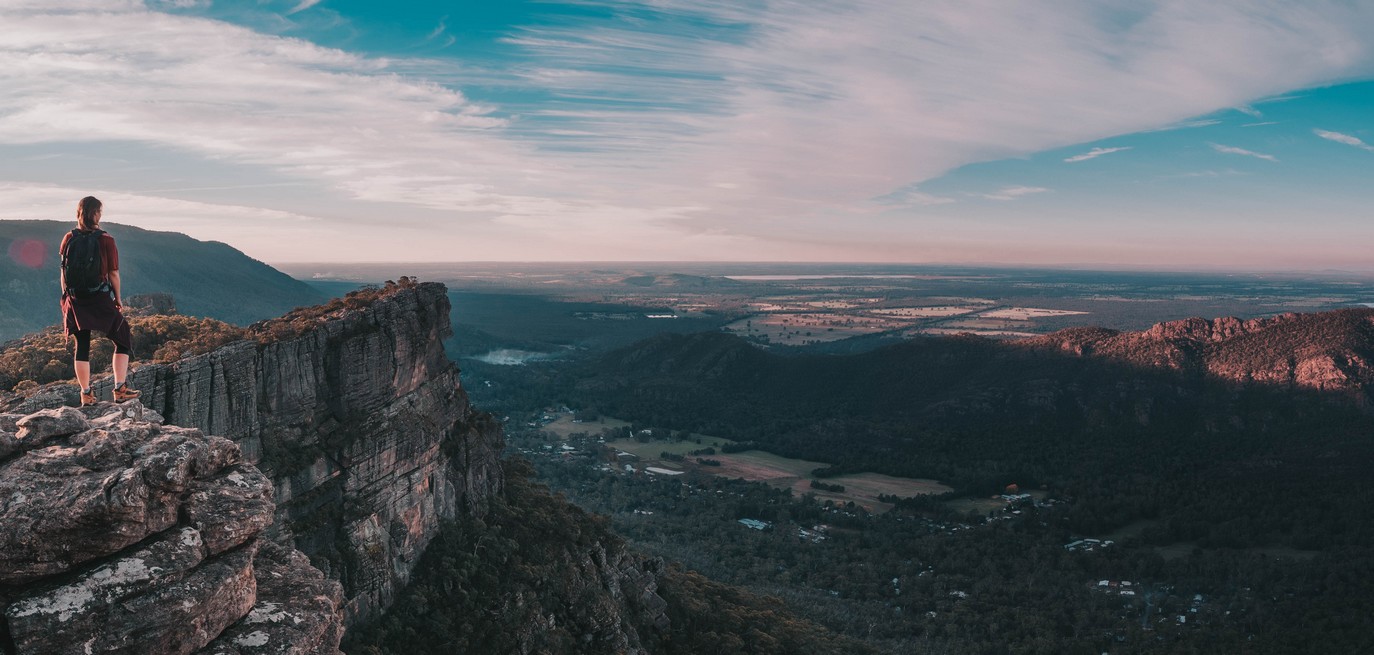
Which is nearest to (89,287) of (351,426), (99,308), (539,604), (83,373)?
(99,308)

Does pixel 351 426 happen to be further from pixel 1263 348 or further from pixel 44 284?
pixel 44 284

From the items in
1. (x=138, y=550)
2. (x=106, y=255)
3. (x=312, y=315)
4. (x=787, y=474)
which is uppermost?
(x=106, y=255)

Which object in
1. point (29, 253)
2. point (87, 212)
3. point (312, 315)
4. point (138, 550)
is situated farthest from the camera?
point (29, 253)

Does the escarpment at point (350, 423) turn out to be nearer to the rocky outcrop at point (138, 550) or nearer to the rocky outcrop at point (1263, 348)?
the rocky outcrop at point (138, 550)

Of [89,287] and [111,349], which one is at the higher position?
[89,287]

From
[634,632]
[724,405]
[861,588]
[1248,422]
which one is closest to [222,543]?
[634,632]

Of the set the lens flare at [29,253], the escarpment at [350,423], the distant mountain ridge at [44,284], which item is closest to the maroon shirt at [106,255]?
the escarpment at [350,423]

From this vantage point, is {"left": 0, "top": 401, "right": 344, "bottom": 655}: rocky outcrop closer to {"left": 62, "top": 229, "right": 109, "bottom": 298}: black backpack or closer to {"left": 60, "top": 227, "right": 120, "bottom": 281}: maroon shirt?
{"left": 62, "top": 229, "right": 109, "bottom": 298}: black backpack
